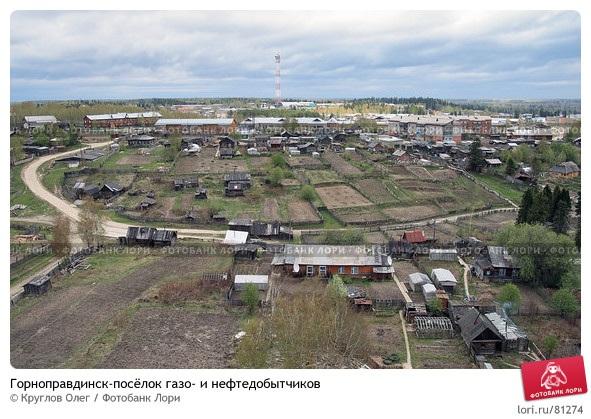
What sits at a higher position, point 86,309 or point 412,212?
point 412,212

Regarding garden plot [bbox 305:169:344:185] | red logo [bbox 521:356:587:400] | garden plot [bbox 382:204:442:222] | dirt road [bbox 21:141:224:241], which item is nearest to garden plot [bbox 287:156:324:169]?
garden plot [bbox 305:169:344:185]

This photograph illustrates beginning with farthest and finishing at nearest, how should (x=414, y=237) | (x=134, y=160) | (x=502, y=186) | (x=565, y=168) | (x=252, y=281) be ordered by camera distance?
(x=134, y=160) → (x=565, y=168) → (x=502, y=186) → (x=414, y=237) → (x=252, y=281)

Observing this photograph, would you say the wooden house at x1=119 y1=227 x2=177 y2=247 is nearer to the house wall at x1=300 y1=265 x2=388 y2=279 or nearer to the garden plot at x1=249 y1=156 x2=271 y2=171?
the house wall at x1=300 y1=265 x2=388 y2=279

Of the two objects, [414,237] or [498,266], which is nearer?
[498,266]

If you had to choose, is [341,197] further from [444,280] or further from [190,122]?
[190,122]

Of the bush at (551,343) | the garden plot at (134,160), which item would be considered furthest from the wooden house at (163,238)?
the garden plot at (134,160)

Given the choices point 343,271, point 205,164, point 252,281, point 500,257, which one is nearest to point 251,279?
point 252,281

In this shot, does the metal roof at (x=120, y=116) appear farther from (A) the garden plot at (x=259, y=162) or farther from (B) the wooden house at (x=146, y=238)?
(B) the wooden house at (x=146, y=238)

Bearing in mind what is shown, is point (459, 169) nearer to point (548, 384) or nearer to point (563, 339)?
point (563, 339)
